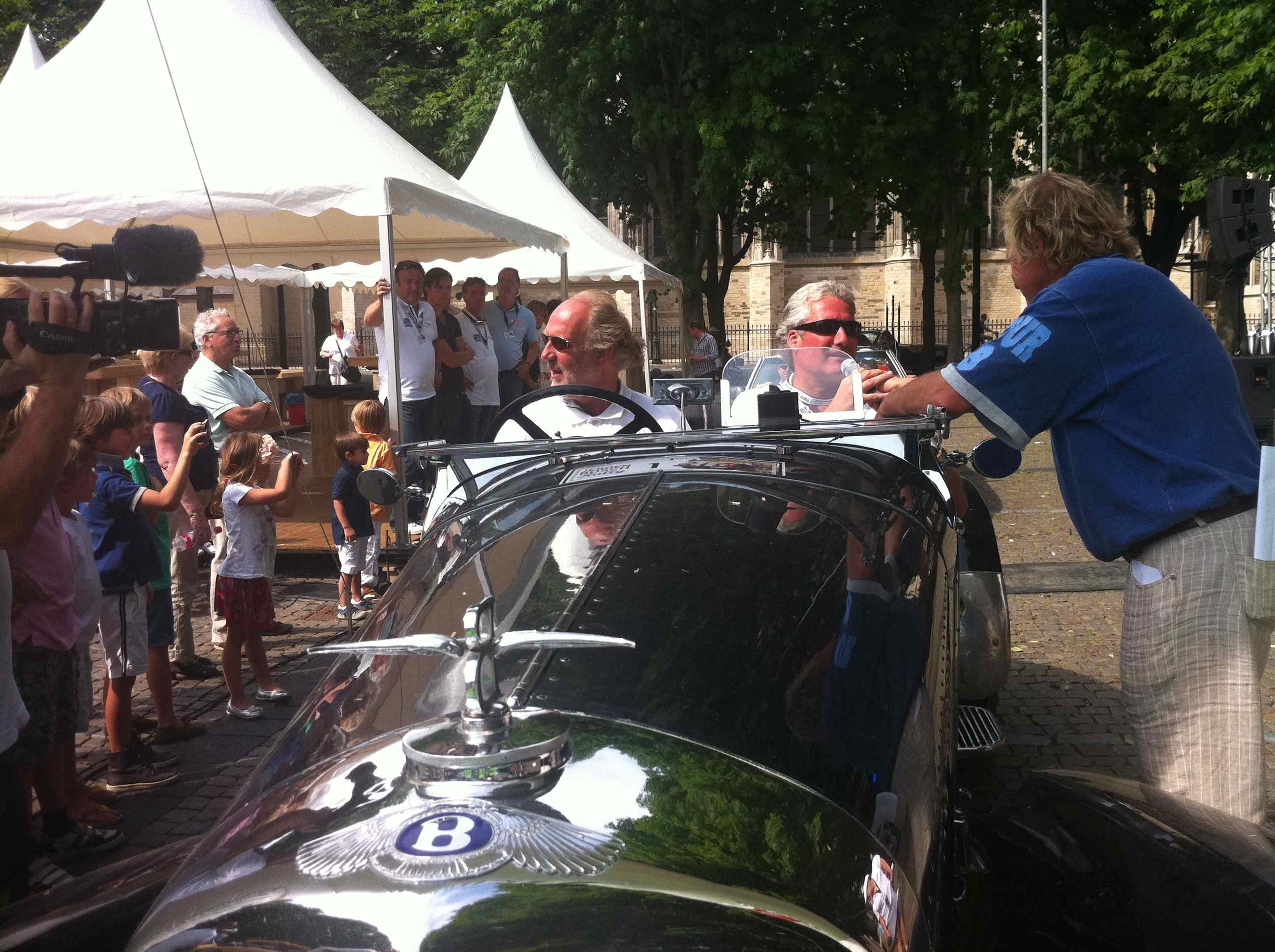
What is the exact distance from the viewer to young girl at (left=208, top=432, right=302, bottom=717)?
552 cm

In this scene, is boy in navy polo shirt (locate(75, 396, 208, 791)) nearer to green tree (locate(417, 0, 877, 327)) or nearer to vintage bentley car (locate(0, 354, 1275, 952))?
vintage bentley car (locate(0, 354, 1275, 952))

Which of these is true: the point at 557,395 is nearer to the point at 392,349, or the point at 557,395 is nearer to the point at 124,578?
the point at 124,578

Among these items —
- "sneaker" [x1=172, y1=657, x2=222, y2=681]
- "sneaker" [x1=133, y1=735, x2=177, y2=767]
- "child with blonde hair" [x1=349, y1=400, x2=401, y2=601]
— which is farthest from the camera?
"child with blonde hair" [x1=349, y1=400, x2=401, y2=601]

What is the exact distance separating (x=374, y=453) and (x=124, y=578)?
3096 mm

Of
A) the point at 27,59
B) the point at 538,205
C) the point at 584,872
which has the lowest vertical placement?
the point at 584,872

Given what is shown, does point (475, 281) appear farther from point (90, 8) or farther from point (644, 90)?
point (90, 8)

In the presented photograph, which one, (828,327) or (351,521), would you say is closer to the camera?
(828,327)

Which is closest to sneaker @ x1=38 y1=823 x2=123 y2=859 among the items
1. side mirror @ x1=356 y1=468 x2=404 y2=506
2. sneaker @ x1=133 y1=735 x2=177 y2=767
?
sneaker @ x1=133 y1=735 x2=177 y2=767

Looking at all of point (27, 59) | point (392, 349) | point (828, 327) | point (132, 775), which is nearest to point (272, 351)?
point (27, 59)

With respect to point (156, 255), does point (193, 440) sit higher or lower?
lower

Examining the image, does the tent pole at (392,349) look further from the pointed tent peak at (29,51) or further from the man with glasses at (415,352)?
the pointed tent peak at (29,51)

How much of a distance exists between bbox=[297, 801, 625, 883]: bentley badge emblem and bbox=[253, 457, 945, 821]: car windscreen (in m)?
0.29

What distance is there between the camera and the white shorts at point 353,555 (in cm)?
708

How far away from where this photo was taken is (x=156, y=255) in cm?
265
